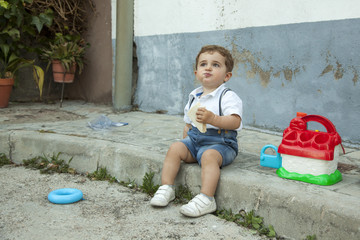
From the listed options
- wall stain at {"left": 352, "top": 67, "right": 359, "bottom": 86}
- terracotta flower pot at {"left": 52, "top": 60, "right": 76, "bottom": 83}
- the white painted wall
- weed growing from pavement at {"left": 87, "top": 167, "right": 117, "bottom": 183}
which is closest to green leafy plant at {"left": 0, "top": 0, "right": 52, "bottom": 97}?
terracotta flower pot at {"left": 52, "top": 60, "right": 76, "bottom": 83}

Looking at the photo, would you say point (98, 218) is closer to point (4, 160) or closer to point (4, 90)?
point (4, 160)

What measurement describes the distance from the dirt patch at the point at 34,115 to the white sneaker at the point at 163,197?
7.31 feet

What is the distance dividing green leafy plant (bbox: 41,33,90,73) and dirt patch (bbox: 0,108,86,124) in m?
0.78

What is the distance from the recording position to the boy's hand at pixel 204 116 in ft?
6.86

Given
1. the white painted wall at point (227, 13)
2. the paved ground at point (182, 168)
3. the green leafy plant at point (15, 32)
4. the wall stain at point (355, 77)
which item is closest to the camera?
the paved ground at point (182, 168)

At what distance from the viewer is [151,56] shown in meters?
4.58

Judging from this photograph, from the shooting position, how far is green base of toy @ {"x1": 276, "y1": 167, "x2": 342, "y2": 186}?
1956mm

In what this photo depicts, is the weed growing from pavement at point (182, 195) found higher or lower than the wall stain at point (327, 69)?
lower

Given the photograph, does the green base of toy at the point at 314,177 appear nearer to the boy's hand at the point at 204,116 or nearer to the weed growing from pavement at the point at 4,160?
the boy's hand at the point at 204,116

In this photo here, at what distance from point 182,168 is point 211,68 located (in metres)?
0.64

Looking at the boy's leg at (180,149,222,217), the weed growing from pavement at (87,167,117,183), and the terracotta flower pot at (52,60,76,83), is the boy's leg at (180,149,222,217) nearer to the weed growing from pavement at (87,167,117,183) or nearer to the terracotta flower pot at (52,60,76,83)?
the weed growing from pavement at (87,167,117,183)

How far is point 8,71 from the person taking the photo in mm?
5082

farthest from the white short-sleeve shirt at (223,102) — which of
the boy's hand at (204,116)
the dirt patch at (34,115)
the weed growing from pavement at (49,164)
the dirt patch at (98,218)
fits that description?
the dirt patch at (34,115)

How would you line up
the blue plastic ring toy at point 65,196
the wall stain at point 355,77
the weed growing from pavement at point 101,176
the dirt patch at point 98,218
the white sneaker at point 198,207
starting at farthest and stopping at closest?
the wall stain at point 355,77 < the weed growing from pavement at point 101,176 < the blue plastic ring toy at point 65,196 < the white sneaker at point 198,207 < the dirt patch at point 98,218
